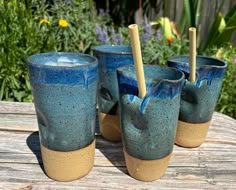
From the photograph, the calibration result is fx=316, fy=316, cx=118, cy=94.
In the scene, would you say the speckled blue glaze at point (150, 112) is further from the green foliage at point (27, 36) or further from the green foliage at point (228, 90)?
the green foliage at point (228, 90)

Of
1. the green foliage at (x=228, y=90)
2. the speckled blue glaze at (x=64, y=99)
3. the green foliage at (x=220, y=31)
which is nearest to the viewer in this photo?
the speckled blue glaze at (x=64, y=99)

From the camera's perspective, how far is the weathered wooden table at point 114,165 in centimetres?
61

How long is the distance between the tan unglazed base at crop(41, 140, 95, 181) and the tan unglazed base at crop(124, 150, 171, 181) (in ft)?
0.27

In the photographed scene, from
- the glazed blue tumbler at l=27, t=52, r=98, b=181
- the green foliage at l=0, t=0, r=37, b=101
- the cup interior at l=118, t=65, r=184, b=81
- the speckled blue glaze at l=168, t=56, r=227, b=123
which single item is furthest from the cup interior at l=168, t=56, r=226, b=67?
the green foliage at l=0, t=0, r=37, b=101

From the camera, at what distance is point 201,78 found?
65cm

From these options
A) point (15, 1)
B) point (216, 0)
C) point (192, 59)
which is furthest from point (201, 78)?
point (216, 0)

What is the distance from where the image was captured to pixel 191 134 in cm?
73

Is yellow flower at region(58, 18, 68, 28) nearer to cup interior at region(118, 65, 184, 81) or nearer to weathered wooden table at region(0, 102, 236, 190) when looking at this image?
weathered wooden table at region(0, 102, 236, 190)

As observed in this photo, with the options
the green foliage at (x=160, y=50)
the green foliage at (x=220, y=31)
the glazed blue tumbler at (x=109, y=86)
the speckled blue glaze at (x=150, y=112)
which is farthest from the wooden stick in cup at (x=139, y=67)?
the green foliage at (x=220, y=31)

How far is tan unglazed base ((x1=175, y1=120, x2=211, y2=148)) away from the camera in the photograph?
719mm

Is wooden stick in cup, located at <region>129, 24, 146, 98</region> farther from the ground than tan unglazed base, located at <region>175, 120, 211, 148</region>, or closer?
farther from the ground

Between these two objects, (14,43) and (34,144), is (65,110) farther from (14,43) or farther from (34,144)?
(14,43)

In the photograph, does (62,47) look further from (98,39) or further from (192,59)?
(192,59)

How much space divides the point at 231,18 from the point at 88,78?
1.45m
